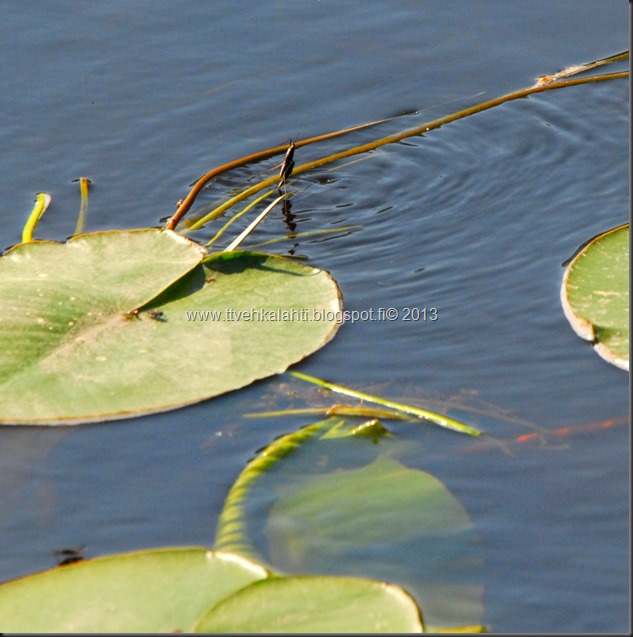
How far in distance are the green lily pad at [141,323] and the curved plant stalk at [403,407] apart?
0.34 ft

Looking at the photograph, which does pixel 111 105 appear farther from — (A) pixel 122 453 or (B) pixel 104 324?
(A) pixel 122 453

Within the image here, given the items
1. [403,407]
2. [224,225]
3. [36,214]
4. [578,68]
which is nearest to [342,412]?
[403,407]

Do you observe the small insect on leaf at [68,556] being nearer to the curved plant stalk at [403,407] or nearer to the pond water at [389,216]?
the pond water at [389,216]

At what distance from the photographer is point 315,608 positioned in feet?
6.67

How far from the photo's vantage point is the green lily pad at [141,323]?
281 cm

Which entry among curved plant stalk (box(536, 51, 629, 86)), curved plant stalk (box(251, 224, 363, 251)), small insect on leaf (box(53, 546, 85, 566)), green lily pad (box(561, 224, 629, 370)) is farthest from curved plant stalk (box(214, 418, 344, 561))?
curved plant stalk (box(536, 51, 629, 86))

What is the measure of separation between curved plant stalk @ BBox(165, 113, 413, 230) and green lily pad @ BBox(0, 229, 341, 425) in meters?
0.39

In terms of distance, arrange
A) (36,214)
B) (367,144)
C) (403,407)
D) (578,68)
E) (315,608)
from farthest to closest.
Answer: (578,68) < (367,144) < (36,214) < (403,407) < (315,608)

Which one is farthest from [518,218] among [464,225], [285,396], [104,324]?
[104,324]

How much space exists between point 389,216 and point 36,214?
1344 millimetres

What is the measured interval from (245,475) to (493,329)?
39.4 inches

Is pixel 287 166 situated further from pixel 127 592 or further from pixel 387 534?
pixel 127 592

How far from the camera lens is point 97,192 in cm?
409

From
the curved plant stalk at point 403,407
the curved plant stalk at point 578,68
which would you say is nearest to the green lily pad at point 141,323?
the curved plant stalk at point 403,407
